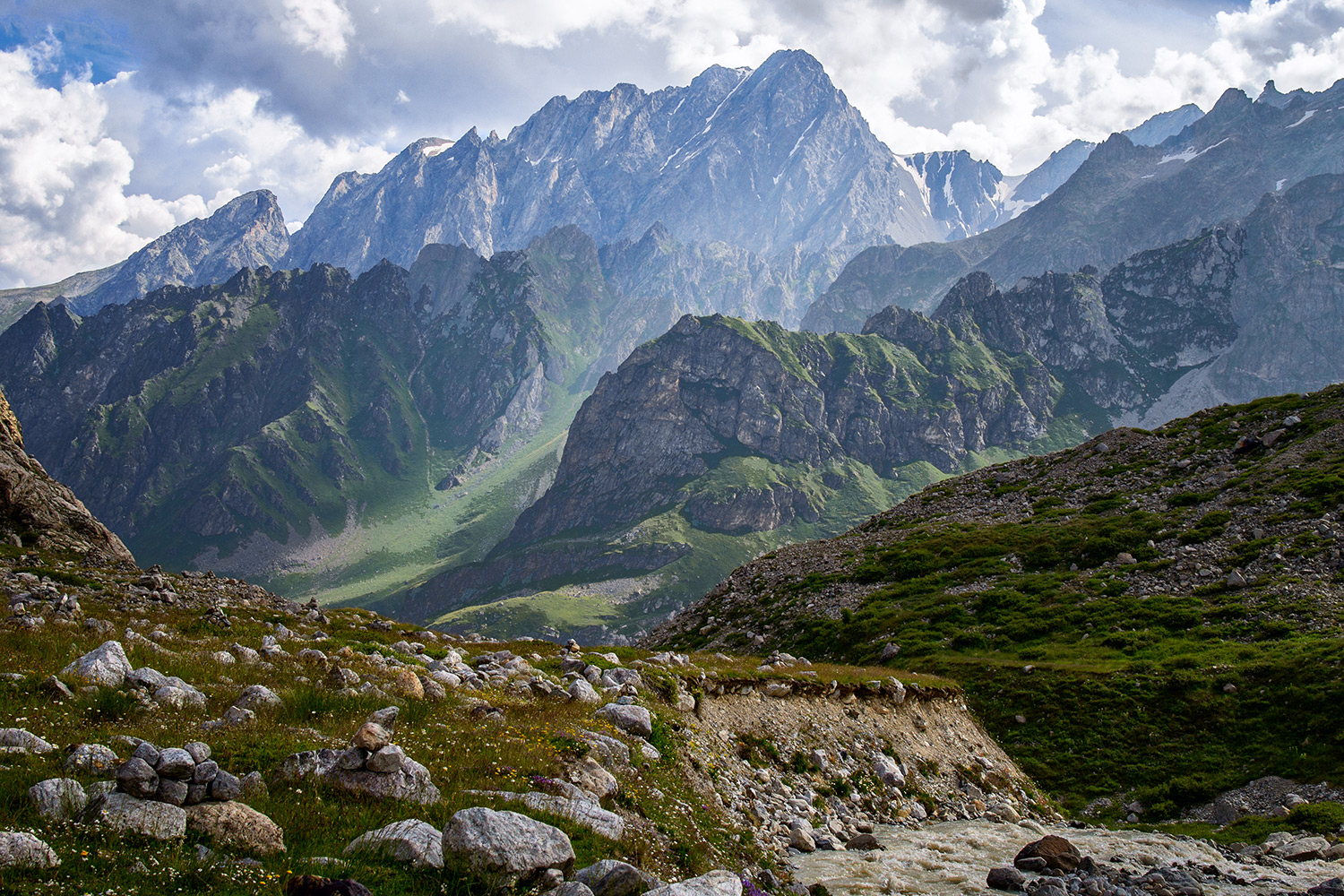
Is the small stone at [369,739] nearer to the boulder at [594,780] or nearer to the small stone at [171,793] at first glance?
the small stone at [171,793]

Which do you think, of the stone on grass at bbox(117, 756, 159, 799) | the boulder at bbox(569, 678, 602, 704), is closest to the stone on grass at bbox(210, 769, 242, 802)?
the stone on grass at bbox(117, 756, 159, 799)

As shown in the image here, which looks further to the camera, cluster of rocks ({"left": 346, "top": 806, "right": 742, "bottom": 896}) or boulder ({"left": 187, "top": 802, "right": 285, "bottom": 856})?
cluster of rocks ({"left": 346, "top": 806, "right": 742, "bottom": 896})

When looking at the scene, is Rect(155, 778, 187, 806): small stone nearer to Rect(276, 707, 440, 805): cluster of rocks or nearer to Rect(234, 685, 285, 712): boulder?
Rect(276, 707, 440, 805): cluster of rocks

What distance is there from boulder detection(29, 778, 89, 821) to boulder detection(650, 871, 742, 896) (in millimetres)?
7610

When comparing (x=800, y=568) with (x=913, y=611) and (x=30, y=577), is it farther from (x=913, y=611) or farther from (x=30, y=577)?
(x=30, y=577)

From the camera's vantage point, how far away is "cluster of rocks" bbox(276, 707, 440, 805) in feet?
38.8

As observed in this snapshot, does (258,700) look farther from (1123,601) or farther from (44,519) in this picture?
(44,519)

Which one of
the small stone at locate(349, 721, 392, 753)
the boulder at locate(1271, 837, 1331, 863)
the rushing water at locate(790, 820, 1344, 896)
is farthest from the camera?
the boulder at locate(1271, 837, 1331, 863)

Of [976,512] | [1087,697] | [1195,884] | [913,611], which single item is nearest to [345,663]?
[1195,884]

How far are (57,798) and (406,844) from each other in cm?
440

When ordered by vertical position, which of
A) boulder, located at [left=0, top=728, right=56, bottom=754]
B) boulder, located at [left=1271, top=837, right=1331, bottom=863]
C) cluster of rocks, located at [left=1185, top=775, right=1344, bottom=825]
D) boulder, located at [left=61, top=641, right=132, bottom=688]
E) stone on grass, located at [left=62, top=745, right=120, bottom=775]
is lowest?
cluster of rocks, located at [left=1185, top=775, right=1344, bottom=825]

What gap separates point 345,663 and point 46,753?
422 inches

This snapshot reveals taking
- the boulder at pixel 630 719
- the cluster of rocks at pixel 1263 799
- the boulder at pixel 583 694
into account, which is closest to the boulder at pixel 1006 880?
the boulder at pixel 630 719

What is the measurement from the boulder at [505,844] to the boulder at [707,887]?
162 centimetres
